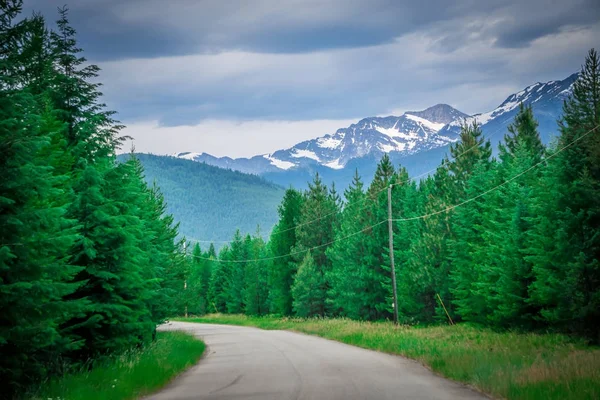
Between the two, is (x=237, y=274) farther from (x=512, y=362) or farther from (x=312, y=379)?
(x=512, y=362)

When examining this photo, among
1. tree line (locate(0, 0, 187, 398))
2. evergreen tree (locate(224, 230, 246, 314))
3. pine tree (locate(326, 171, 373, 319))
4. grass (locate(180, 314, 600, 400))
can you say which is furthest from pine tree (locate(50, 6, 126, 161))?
evergreen tree (locate(224, 230, 246, 314))

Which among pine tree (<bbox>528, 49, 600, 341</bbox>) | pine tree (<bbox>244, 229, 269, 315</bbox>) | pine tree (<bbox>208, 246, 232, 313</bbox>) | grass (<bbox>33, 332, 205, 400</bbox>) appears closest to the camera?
grass (<bbox>33, 332, 205, 400</bbox>)

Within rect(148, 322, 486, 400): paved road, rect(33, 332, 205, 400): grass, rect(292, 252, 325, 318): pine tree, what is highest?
rect(292, 252, 325, 318): pine tree

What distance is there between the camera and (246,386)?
14.0 meters

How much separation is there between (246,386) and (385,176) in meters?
36.7

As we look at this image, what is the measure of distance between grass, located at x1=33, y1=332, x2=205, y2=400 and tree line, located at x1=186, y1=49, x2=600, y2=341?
47.9 ft

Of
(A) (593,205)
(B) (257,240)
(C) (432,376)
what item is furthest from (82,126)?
(B) (257,240)

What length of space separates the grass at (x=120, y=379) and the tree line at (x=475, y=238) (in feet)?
47.9

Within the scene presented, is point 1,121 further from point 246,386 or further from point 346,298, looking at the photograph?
point 346,298

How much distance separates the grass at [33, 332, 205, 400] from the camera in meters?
11.3

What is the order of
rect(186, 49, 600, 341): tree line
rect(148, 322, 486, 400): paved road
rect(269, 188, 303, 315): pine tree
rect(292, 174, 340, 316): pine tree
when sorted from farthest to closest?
rect(269, 188, 303, 315): pine tree → rect(292, 174, 340, 316): pine tree → rect(186, 49, 600, 341): tree line → rect(148, 322, 486, 400): paved road

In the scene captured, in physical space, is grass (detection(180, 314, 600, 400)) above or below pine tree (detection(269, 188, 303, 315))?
below

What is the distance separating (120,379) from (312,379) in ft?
15.4

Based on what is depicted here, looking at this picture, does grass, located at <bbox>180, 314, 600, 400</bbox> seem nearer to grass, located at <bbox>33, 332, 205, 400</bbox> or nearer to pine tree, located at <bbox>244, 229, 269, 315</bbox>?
grass, located at <bbox>33, 332, 205, 400</bbox>
